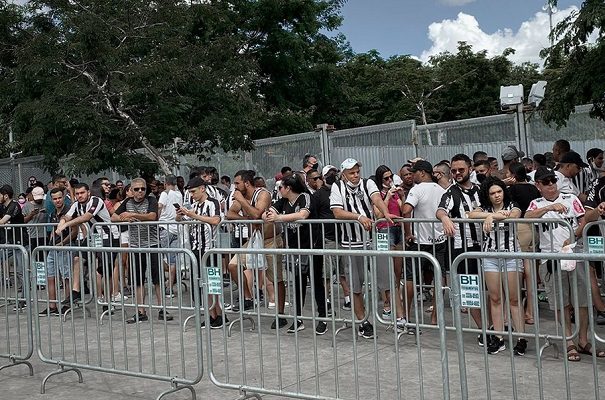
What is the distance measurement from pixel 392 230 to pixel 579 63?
542cm

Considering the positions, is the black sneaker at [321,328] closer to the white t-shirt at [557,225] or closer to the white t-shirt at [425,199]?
the white t-shirt at [425,199]

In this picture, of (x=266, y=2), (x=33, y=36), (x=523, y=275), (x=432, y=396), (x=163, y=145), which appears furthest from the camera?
(x=266, y=2)

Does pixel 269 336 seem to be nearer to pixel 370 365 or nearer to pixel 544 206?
pixel 370 365

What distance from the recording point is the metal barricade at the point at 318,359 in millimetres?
5996

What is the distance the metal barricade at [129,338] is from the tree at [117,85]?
772cm

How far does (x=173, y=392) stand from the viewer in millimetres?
6637

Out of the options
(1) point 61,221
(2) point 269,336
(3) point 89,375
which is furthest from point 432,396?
(1) point 61,221

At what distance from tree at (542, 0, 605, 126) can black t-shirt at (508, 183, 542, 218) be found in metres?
4.31

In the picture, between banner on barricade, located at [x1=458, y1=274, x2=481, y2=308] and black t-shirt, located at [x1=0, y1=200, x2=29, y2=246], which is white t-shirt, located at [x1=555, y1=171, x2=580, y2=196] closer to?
banner on barricade, located at [x1=458, y1=274, x2=481, y2=308]

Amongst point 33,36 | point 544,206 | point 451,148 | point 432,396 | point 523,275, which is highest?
point 33,36

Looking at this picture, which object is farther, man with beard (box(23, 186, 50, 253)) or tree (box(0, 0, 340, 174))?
tree (box(0, 0, 340, 174))

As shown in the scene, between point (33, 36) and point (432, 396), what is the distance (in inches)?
559

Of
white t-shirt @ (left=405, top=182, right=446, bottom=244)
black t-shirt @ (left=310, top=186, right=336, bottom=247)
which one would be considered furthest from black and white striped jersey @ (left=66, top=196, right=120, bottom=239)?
white t-shirt @ (left=405, top=182, right=446, bottom=244)

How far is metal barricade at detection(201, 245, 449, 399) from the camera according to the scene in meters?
6.00
